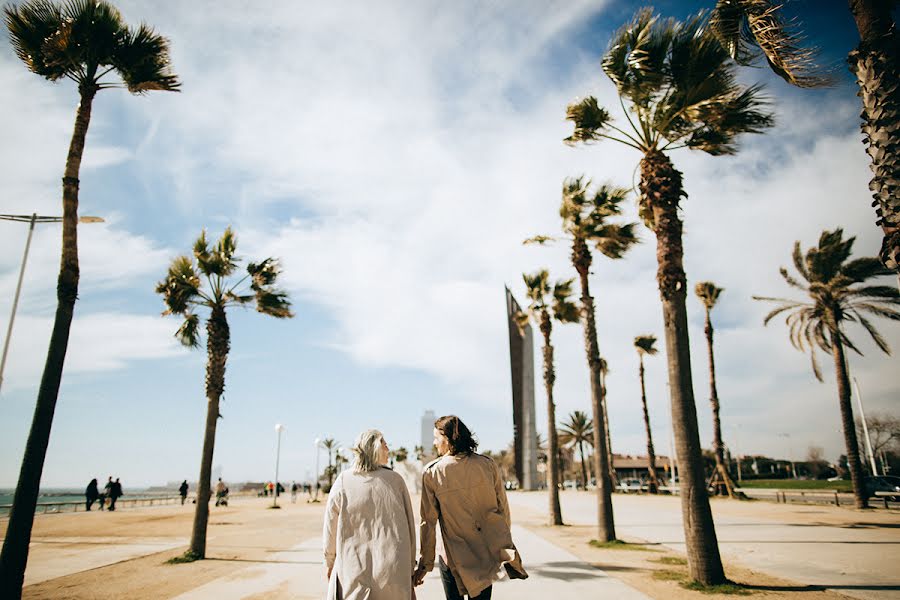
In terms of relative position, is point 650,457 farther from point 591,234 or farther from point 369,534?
point 369,534

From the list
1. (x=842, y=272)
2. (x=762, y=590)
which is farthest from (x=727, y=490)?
(x=762, y=590)

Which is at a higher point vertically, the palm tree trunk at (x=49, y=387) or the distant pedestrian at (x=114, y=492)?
the palm tree trunk at (x=49, y=387)

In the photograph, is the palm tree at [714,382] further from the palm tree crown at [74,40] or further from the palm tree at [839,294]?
the palm tree crown at [74,40]

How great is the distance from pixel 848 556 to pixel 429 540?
10.1 metres

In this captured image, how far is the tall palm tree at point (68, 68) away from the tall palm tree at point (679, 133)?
28.3ft

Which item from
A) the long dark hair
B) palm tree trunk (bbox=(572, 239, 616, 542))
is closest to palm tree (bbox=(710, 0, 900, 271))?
the long dark hair

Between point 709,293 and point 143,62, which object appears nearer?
point 143,62

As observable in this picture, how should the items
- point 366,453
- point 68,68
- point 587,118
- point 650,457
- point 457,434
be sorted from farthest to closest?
point 650,457 < point 587,118 < point 68,68 < point 457,434 < point 366,453

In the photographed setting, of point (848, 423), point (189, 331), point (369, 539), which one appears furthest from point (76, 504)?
point (848, 423)

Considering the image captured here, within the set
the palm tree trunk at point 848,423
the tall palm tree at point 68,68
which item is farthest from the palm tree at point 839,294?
the tall palm tree at point 68,68

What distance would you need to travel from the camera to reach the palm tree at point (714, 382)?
1103 inches

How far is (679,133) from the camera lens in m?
9.96

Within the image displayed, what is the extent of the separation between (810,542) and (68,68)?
17.6 m

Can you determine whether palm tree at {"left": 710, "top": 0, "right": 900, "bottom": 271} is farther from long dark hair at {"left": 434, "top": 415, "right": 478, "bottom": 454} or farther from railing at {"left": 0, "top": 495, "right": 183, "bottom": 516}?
railing at {"left": 0, "top": 495, "right": 183, "bottom": 516}
